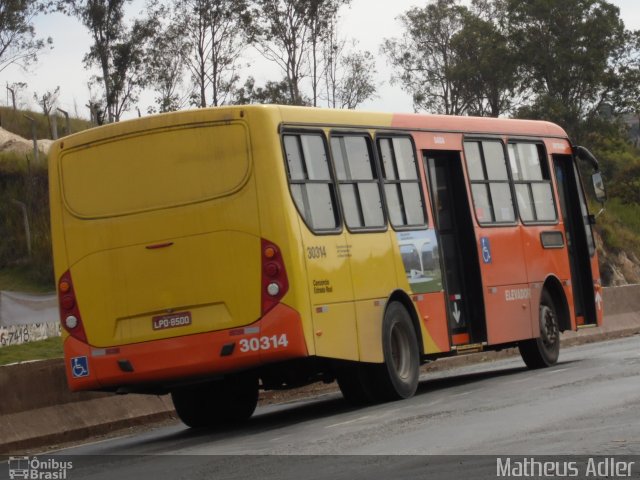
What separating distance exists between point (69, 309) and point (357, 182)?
3.37 m

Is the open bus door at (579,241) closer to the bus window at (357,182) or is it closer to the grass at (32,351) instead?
the bus window at (357,182)

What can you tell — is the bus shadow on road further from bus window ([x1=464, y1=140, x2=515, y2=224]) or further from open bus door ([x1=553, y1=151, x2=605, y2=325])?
bus window ([x1=464, y1=140, x2=515, y2=224])

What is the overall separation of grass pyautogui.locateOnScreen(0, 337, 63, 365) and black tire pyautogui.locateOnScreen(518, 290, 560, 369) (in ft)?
27.5

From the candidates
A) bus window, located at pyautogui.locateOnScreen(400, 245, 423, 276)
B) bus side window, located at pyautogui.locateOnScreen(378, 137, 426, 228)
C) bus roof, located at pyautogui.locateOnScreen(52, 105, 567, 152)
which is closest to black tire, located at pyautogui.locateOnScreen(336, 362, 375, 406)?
Answer: bus window, located at pyautogui.locateOnScreen(400, 245, 423, 276)

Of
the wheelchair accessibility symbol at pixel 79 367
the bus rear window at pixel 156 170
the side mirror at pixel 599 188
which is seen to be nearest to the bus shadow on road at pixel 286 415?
the wheelchair accessibility symbol at pixel 79 367

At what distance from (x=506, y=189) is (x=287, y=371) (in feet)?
18.1

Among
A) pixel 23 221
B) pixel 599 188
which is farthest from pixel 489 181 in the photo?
pixel 23 221

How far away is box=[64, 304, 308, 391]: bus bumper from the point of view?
1337cm

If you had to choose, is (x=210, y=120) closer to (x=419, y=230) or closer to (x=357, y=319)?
(x=357, y=319)

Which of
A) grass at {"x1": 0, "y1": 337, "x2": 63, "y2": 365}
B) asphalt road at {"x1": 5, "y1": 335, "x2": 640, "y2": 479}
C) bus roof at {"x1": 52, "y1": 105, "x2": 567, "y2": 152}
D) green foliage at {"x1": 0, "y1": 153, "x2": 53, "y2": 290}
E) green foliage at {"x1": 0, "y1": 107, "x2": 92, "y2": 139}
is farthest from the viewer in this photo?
green foliage at {"x1": 0, "y1": 107, "x2": 92, "y2": 139}

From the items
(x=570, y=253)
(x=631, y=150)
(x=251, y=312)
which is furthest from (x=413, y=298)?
(x=631, y=150)

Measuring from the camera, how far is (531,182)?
1972 centimetres

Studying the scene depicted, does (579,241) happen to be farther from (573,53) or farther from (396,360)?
(573,53)

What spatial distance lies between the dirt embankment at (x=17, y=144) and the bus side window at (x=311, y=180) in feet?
183
